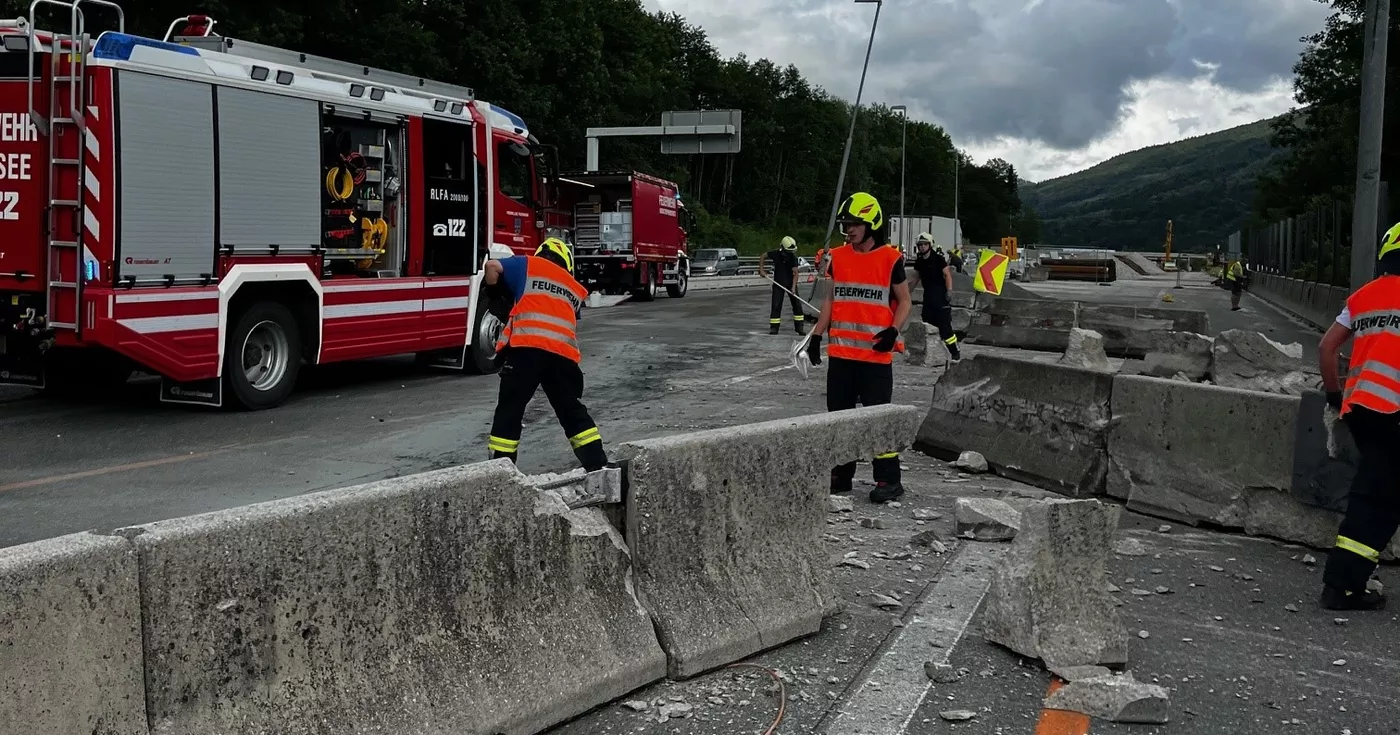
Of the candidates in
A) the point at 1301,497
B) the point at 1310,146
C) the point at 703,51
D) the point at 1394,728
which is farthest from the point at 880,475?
the point at 703,51

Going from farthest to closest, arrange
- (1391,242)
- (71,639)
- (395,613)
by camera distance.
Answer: (1391,242) → (395,613) → (71,639)

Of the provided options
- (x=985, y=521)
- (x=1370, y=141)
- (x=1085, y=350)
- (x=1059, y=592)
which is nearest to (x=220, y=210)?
(x=985, y=521)

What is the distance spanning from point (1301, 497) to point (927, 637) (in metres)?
2.71

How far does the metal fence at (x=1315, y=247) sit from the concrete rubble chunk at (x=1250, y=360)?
1378 cm

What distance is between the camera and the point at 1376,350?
5.55 m

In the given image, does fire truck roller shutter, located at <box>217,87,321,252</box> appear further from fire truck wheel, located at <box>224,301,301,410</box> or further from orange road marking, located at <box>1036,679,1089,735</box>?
orange road marking, located at <box>1036,679,1089,735</box>

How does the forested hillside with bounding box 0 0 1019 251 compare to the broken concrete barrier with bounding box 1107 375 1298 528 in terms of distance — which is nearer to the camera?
the broken concrete barrier with bounding box 1107 375 1298 528

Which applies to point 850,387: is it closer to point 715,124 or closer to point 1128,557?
point 1128,557

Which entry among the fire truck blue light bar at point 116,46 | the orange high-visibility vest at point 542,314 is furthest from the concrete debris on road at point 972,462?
the fire truck blue light bar at point 116,46

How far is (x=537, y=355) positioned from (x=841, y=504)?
1.92 meters

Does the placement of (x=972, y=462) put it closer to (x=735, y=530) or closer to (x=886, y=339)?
(x=886, y=339)

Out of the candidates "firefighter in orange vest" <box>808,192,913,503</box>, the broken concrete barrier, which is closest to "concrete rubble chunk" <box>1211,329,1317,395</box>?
the broken concrete barrier

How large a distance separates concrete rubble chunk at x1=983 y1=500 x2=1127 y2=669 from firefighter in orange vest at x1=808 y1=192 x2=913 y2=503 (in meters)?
2.65

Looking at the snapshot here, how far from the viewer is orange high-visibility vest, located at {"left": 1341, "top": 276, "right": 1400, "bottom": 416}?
549cm
